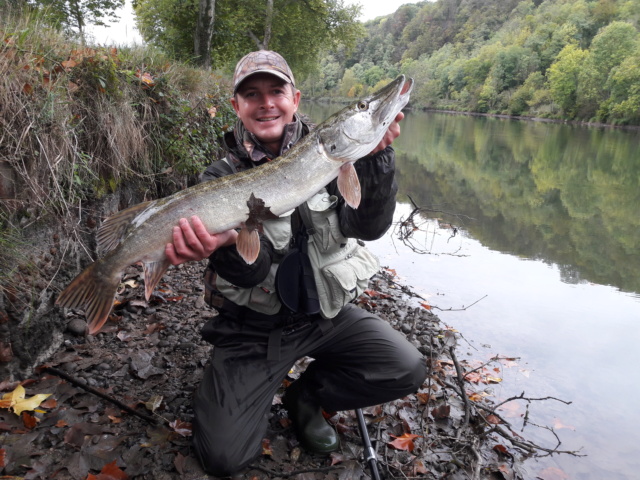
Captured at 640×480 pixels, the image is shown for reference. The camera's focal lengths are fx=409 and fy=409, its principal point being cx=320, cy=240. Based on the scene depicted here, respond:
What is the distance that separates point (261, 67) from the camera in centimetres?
290

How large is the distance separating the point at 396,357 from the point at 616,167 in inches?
822

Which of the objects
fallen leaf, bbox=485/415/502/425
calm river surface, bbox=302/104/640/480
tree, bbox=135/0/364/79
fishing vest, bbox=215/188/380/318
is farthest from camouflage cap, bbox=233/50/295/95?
tree, bbox=135/0/364/79

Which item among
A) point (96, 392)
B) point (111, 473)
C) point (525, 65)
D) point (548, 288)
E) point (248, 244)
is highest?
point (525, 65)

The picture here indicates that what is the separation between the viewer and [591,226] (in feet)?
34.9

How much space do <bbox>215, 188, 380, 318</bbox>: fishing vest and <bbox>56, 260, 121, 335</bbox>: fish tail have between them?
0.71 metres

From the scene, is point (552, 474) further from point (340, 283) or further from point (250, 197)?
point (250, 197)

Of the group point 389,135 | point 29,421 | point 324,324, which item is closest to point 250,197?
point 389,135

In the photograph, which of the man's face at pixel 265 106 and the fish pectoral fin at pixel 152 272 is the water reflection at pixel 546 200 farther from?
the fish pectoral fin at pixel 152 272

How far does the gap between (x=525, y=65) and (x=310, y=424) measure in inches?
3195

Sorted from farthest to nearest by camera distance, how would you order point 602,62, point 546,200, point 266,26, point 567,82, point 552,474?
point 567,82 < point 602,62 < point 266,26 < point 546,200 < point 552,474

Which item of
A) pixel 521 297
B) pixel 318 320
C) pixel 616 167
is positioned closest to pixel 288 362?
pixel 318 320

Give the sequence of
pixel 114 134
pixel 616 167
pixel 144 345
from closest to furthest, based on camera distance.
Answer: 1. pixel 144 345
2. pixel 114 134
3. pixel 616 167

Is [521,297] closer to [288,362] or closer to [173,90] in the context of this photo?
[288,362]

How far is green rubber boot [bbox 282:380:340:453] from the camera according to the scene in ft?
8.95
